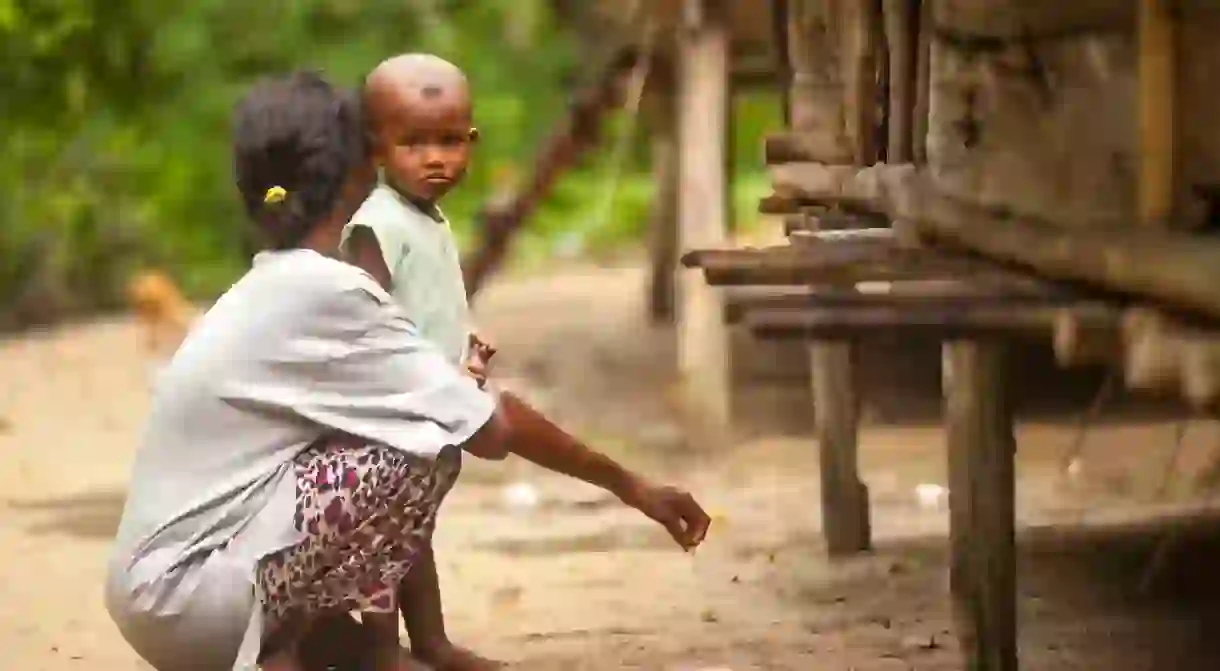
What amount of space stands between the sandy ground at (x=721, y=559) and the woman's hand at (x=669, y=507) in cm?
91

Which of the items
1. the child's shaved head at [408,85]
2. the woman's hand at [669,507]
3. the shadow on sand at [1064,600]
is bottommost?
the shadow on sand at [1064,600]

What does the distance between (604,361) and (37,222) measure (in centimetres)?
580

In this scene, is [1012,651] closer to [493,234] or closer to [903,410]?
[903,410]

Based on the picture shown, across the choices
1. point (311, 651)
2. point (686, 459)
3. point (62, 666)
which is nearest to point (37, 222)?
point (686, 459)

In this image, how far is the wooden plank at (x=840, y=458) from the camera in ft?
18.4

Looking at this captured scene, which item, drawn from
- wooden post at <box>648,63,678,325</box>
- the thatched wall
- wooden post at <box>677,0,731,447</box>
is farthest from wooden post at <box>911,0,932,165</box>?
wooden post at <box>648,63,678,325</box>

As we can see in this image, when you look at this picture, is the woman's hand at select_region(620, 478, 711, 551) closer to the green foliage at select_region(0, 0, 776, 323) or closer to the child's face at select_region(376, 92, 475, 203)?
the child's face at select_region(376, 92, 475, 203)

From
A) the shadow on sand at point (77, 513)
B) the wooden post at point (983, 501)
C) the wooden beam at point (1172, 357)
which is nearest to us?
the wooden beam at point (1172, 357)

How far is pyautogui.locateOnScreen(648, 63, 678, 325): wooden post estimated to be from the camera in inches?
450

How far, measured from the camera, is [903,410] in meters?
8.35

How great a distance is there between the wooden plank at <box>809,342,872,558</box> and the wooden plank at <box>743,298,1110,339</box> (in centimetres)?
222

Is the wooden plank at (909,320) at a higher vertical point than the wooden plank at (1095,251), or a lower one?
lower

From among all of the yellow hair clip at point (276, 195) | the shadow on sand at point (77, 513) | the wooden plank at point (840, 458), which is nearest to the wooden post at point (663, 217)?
the shadow on sand at point (77, 513)

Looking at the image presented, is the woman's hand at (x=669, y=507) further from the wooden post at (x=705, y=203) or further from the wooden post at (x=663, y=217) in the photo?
the wooden post at (x=663, y=217)
